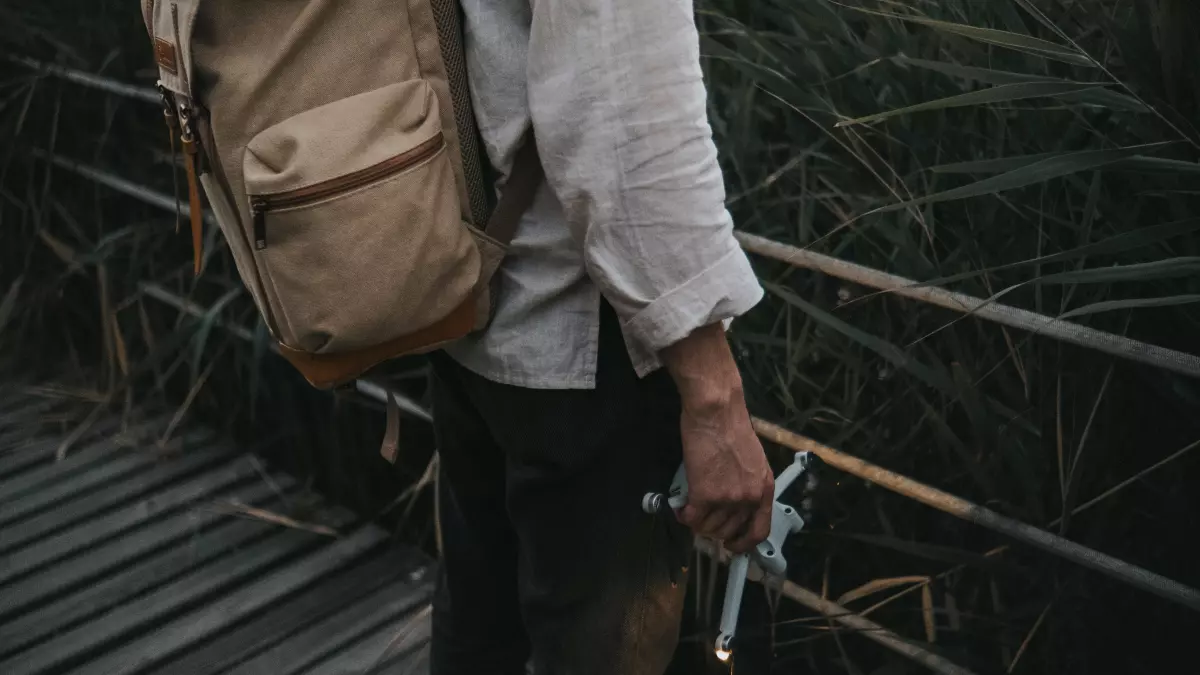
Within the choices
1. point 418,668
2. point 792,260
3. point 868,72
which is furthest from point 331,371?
point 418,668

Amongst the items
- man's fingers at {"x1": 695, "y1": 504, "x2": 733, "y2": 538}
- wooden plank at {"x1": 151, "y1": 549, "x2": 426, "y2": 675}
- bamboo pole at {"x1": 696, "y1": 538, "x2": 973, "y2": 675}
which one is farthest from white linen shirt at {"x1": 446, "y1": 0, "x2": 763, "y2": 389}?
wooden plank at {"x1": 151, "y1": 549, "x2": 426, "y2": 675}

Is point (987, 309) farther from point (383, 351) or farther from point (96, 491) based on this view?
point (96, 491)

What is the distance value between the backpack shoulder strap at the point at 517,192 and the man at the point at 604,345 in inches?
0.4

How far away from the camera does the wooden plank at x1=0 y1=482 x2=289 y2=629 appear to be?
2.29m

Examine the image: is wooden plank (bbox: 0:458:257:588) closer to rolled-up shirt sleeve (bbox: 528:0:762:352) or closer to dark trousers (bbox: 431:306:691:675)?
dark trousers (bbox: 431:306:691:675)

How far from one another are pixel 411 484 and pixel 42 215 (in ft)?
3.98

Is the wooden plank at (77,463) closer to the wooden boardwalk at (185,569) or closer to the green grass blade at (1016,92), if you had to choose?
the wooden boardwalk at (185,569)

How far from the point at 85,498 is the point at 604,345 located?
1791mm

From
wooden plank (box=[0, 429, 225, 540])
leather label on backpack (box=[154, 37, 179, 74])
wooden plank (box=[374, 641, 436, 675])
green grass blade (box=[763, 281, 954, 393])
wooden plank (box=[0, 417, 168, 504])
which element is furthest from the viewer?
wooden plank (box=[0, 417, 168, 504])

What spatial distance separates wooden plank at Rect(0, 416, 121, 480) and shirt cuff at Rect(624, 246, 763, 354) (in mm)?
2068

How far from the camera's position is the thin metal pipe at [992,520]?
51.4 inches

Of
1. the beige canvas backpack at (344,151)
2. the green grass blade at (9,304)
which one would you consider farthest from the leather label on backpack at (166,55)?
the green grass blade at (9,304)

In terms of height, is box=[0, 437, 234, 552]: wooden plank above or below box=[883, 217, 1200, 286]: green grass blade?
below

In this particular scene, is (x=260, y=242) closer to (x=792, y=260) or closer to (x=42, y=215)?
(x=792, y=260)
